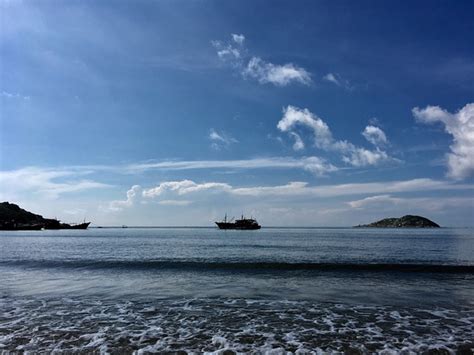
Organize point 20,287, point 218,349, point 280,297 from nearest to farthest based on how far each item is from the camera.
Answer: point 218,349, point 280,297, point 20,287

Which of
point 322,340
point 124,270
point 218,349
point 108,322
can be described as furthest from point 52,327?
point 124,270

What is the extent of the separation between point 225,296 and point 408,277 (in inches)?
680

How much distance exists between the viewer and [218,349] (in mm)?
Result: 10750

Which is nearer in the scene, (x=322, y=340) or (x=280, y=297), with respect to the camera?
(x=322, y=340)

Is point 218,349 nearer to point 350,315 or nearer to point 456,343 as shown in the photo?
point 350,315

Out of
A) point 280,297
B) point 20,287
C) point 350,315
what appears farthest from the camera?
point 20,287

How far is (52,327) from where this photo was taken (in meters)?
12.9

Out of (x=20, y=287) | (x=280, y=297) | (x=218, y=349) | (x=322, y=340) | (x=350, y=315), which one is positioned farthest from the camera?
(x=20, y=287)

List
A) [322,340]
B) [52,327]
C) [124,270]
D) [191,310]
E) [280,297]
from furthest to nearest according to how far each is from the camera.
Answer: [124,270] < [280,297] < [191,310] < [52,327] < [322,340]

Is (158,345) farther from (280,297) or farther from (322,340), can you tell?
(280,297)

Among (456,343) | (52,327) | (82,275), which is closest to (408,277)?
(456,343)

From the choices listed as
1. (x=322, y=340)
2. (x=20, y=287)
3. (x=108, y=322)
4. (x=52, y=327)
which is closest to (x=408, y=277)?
(x=322, y=340)

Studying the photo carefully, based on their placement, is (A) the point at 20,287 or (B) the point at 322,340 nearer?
(B) the point at 322,340

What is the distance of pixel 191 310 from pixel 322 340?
22.8 ft
